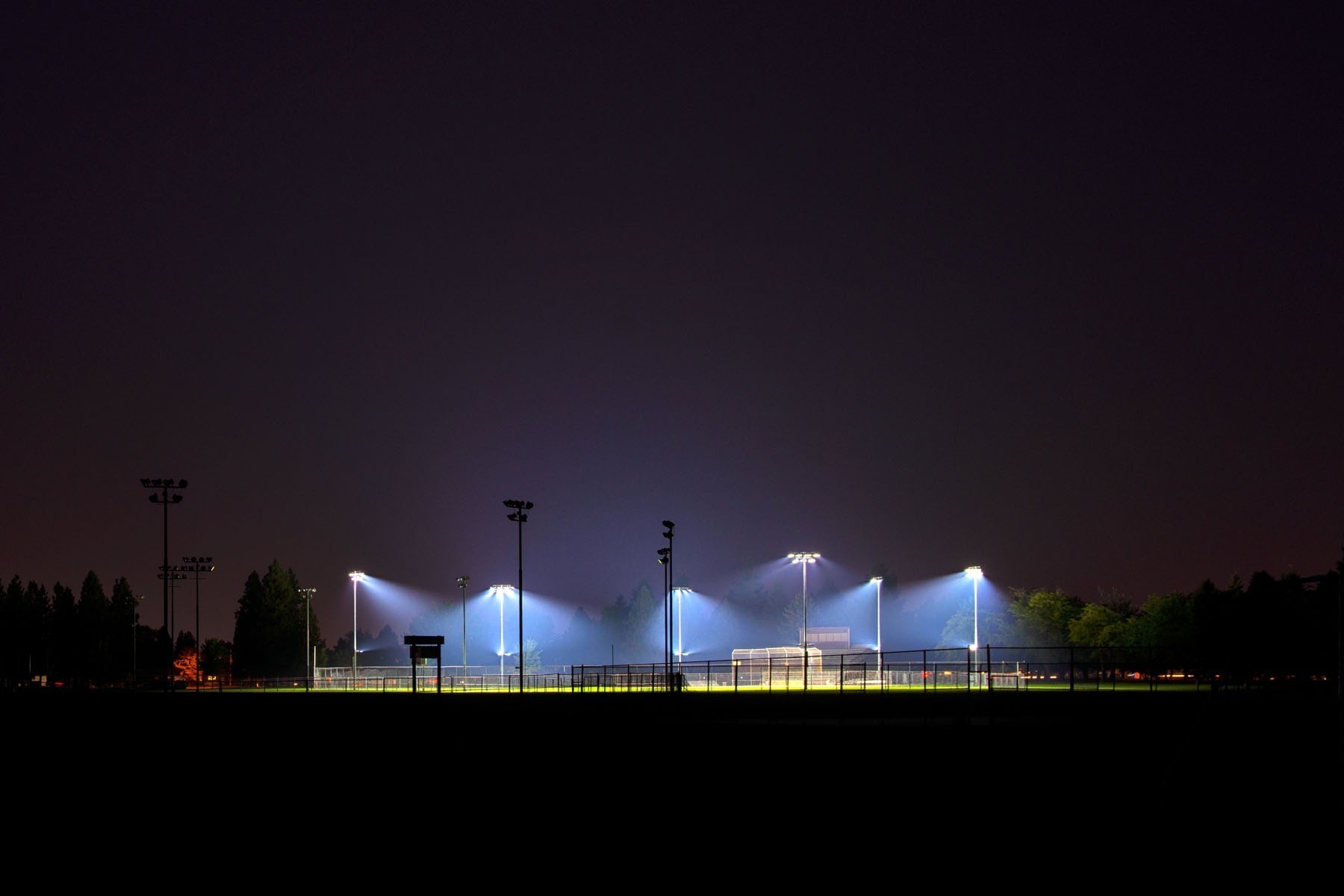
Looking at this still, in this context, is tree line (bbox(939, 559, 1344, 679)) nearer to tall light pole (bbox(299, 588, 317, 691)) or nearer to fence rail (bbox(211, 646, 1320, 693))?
fence rail (bbox(211, 646, 1320, 693))

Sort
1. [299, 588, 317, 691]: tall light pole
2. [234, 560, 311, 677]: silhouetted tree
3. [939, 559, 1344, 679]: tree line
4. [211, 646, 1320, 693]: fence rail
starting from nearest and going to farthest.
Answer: [939, 559, 1344, 679]: tree line < [211, 646, 1320, 693]: fence rail < [299, 588, 317, 691]: tall light pole < [234, 560, 311, 677]: silhouetted tree

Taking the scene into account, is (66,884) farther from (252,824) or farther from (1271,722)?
(1271,722)

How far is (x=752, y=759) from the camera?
23.2m

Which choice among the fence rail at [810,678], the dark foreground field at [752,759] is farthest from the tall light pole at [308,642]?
the dark foreground field at [752,759]

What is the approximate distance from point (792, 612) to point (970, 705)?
152 m

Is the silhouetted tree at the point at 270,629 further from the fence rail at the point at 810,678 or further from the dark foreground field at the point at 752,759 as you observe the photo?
the dark foreground field at the point at 752,759

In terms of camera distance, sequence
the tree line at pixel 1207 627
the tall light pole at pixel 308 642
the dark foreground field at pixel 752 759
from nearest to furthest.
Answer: the dark foreground field at pixel 752 759, the tree line at pixel 1207 627, the tall light pole at pixel 308 642

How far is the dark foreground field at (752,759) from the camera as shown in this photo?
57.9 feet

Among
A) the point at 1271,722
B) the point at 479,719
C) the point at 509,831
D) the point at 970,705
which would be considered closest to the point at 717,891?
the point at 509,831

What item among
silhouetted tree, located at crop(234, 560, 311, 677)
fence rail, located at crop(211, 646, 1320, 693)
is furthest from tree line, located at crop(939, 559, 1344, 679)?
silhouetted tree, located at crop(234, 560, 311, 677)

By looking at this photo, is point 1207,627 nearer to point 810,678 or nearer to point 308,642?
point 810,678

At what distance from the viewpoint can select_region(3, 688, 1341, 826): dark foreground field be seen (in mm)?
17656

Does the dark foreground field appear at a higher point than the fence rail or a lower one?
higher

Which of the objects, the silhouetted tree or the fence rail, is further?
the silhouetted tree
